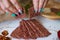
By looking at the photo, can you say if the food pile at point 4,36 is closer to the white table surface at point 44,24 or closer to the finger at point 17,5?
the white table surface at point 44,24

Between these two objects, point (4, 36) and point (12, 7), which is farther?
point (12, 7)

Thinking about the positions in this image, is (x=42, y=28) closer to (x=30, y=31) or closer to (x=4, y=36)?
(x=30, y=31)

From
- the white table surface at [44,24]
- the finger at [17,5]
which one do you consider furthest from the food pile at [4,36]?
the finger at [17,5]

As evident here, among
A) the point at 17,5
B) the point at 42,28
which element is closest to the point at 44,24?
the point at 42,28

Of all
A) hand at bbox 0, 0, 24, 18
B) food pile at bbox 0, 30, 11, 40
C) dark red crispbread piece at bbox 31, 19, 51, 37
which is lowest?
food pile at bbox 0, 30, 11, 40

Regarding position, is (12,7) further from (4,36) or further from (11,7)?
(4,36)

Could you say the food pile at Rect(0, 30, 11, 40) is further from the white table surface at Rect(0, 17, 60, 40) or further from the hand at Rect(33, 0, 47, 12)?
the hand at Rect(33, 0, 47, 12)

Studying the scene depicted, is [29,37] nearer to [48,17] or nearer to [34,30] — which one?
[34,30]

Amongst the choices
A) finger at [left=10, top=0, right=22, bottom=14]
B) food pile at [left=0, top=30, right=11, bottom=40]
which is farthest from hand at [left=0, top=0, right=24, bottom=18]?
food pile at [left=0, top=30, right=11, bottom=40]
